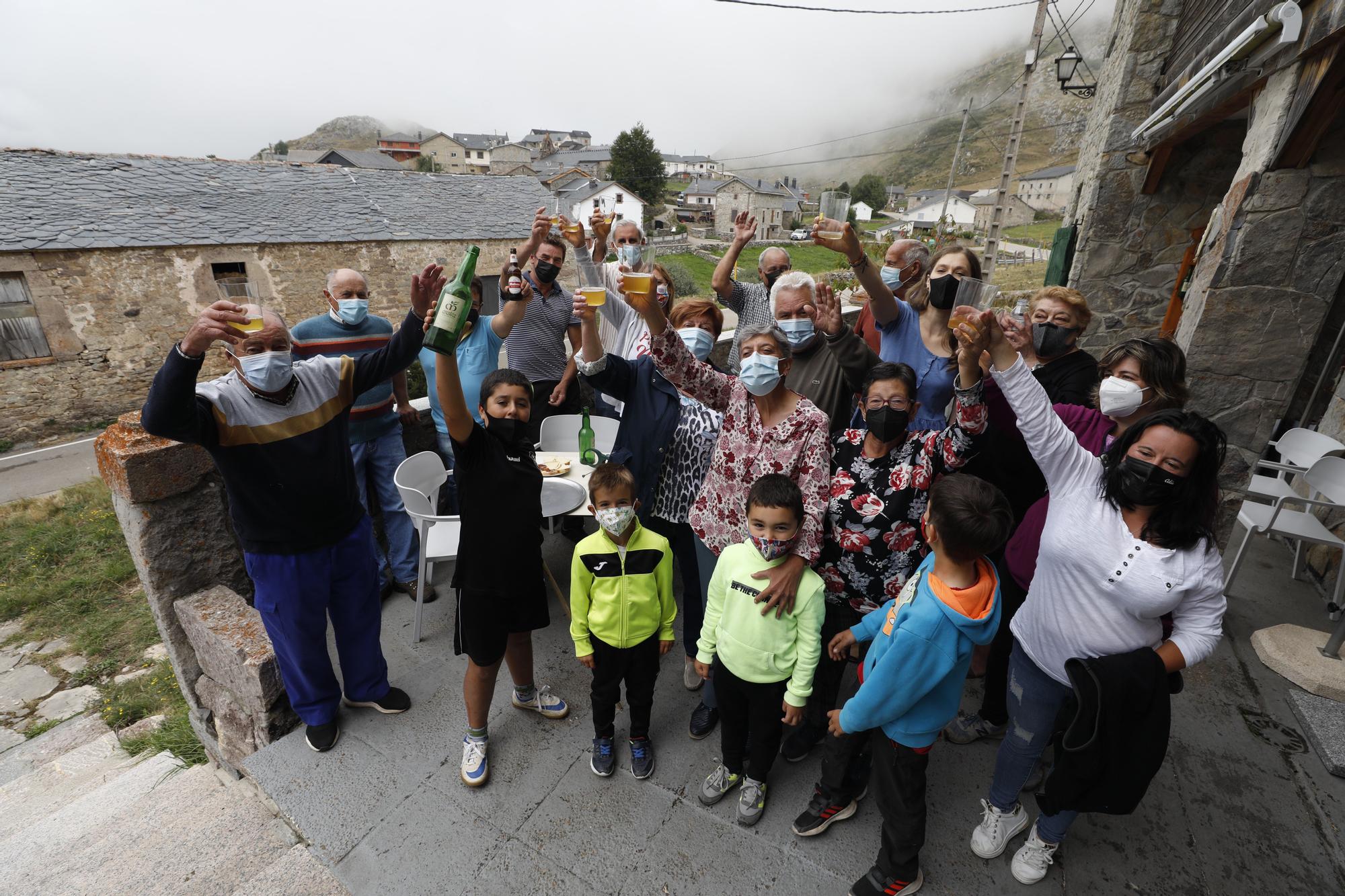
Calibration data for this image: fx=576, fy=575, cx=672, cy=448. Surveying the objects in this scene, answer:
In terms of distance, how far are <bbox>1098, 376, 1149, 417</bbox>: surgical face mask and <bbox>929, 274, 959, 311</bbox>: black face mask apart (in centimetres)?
76

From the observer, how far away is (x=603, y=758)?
2.62 m

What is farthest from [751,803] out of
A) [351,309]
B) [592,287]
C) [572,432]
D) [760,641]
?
[351,309]

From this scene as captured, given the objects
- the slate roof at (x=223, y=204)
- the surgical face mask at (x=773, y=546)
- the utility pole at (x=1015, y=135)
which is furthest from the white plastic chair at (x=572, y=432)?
the slate roof at (x=223, y=204)

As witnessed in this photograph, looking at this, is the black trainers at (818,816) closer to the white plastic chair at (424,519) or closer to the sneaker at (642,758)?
the sneaker at (642,758)

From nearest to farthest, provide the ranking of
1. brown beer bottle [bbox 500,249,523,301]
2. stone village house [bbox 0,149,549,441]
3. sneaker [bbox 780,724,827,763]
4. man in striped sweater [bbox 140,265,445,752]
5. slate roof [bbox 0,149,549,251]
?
man in striped sweater [bbox 140,265,445,752], sneaker [bbox 780,724,827,763], brown beer bottle [bbox 500,249,523,301], stone village house [bbox 0,149,549,441], slate roof [bbox 0,149,549,251]

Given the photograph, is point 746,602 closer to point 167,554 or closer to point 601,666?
point 601,666

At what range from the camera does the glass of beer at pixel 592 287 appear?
2729 mm

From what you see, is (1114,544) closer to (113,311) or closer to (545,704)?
(545,704)

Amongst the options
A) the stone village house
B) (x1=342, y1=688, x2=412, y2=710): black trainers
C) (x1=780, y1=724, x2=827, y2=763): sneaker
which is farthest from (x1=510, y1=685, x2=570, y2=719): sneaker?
the stone village house

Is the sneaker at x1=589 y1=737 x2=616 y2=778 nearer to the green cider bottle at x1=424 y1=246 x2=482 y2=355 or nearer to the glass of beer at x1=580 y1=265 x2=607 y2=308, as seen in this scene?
the green cider bottle at x1=424 y1=246 x2=482 y2=355

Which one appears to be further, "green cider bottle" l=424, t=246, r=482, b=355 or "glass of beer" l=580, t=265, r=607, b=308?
"glass of beer" l=580, t=265, r=607, b=308

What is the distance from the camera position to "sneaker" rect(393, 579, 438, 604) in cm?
388

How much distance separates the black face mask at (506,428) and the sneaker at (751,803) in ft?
5.80

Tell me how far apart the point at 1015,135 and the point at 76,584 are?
64.5ft
